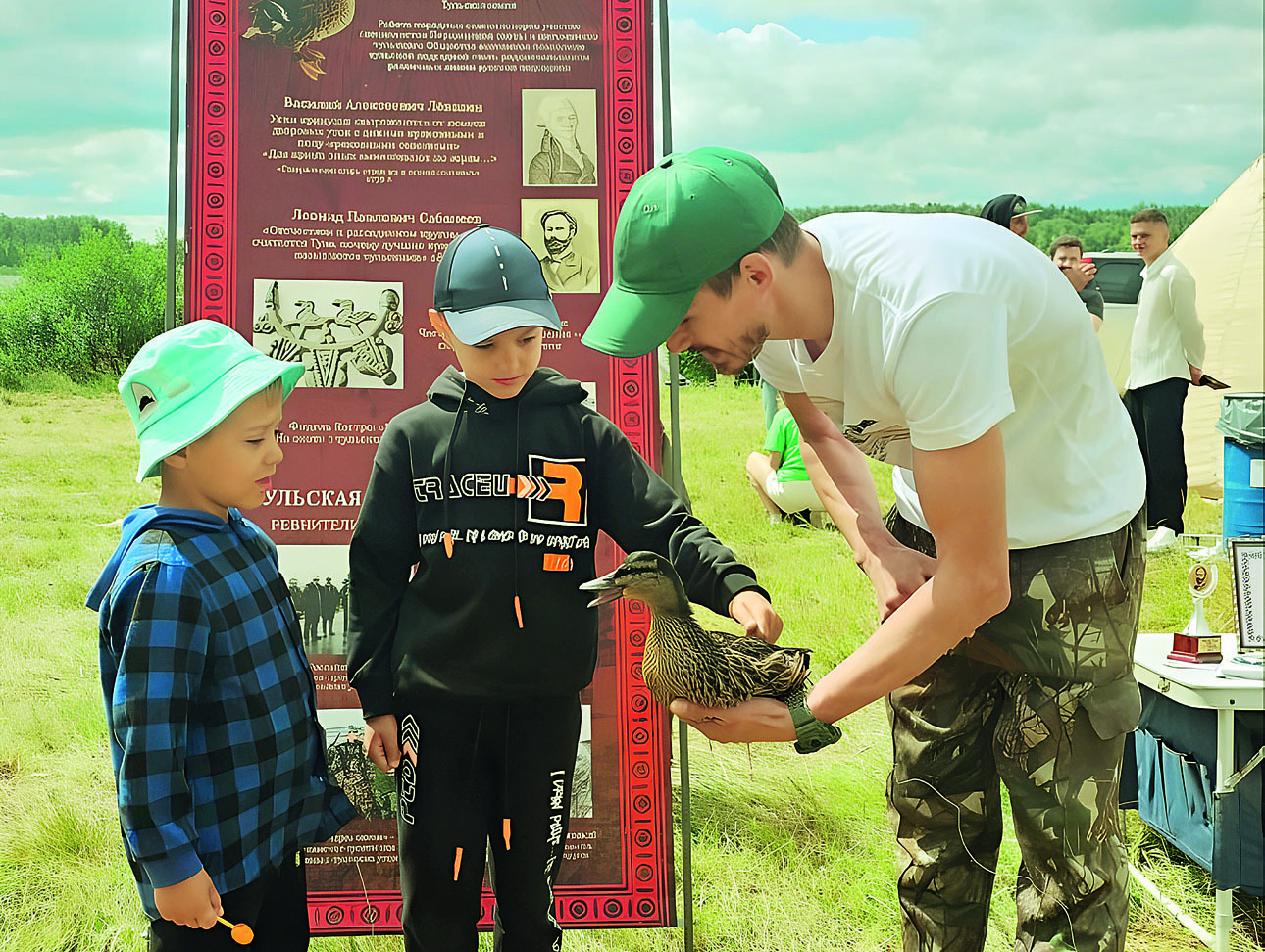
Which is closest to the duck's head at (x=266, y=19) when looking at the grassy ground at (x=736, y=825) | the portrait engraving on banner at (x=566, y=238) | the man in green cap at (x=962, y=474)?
the portrait engraving on banner at (x=566, y=238)

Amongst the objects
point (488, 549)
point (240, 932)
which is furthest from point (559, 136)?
point (240, 932)

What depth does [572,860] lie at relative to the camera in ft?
9.57

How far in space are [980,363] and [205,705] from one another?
61.8 inches

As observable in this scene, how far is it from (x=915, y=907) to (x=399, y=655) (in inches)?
53.9

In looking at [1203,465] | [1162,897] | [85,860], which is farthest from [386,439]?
[1203,465]

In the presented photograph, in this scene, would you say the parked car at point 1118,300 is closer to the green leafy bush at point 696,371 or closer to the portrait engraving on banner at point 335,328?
the green leafy bush at point 696,371

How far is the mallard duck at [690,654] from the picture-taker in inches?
77.5

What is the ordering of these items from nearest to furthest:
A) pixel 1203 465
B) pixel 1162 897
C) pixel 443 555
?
pixel 443 555 → pixel 1162 897 → pixel 1203 465

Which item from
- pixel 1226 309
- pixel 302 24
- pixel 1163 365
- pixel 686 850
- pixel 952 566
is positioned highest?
pixel 1226 309

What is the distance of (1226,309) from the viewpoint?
35.0 feet

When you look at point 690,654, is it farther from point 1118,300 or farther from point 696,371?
point 696,371

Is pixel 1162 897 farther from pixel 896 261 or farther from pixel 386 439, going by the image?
pixel 386 439

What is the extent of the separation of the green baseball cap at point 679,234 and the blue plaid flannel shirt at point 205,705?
90cm

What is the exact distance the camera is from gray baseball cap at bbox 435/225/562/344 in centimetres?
215
